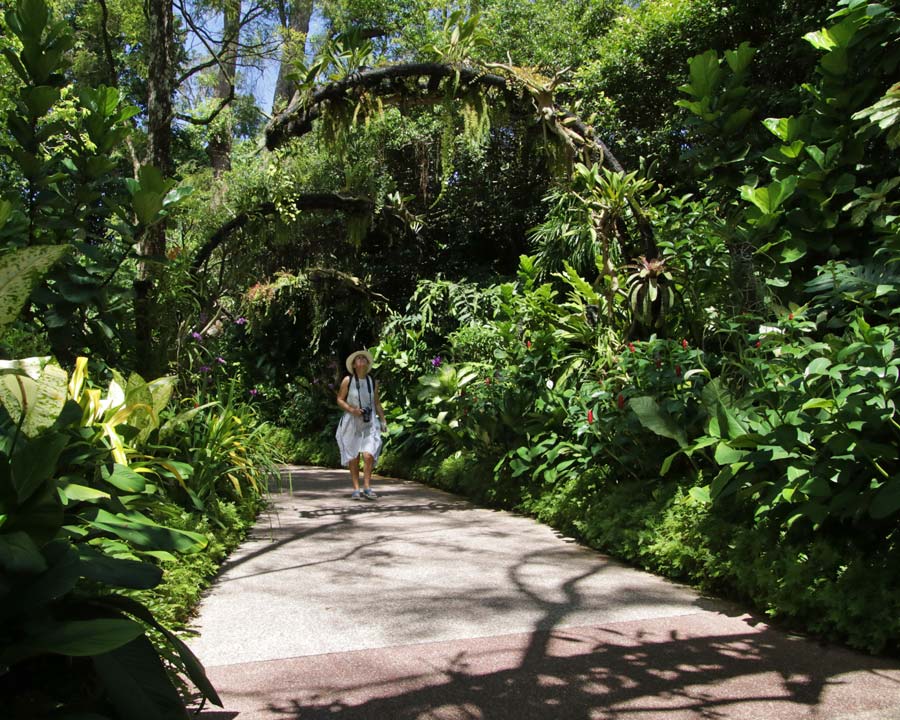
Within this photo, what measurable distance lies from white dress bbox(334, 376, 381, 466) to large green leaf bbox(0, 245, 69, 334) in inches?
215

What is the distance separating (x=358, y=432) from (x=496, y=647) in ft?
16.1

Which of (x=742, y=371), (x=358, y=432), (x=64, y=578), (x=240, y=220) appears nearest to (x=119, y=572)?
(x=64, y=578)

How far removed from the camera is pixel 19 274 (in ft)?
9.06

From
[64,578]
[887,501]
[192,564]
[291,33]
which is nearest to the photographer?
[64,578]

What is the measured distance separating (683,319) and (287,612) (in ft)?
13.5

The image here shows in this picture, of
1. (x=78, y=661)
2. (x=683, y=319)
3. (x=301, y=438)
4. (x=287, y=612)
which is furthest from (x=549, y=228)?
(x=78, y=661)

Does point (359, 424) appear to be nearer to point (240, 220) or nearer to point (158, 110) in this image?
point (240, 220)

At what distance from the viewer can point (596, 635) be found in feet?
12.1

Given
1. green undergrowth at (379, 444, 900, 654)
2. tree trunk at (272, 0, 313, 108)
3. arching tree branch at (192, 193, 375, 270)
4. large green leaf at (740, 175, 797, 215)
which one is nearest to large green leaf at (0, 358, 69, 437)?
green undergrowth at (379, 444, 900, 654)

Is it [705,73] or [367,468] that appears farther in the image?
[367,468]

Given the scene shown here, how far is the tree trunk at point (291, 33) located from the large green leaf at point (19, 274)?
11.2 m

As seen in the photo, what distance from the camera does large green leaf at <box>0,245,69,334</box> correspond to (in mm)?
2748

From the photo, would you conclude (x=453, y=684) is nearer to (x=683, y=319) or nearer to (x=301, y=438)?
(x=683, y=319)

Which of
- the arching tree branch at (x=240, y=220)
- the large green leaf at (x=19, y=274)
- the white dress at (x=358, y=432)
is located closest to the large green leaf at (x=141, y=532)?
the large green leaf at (x=19, y=274)
